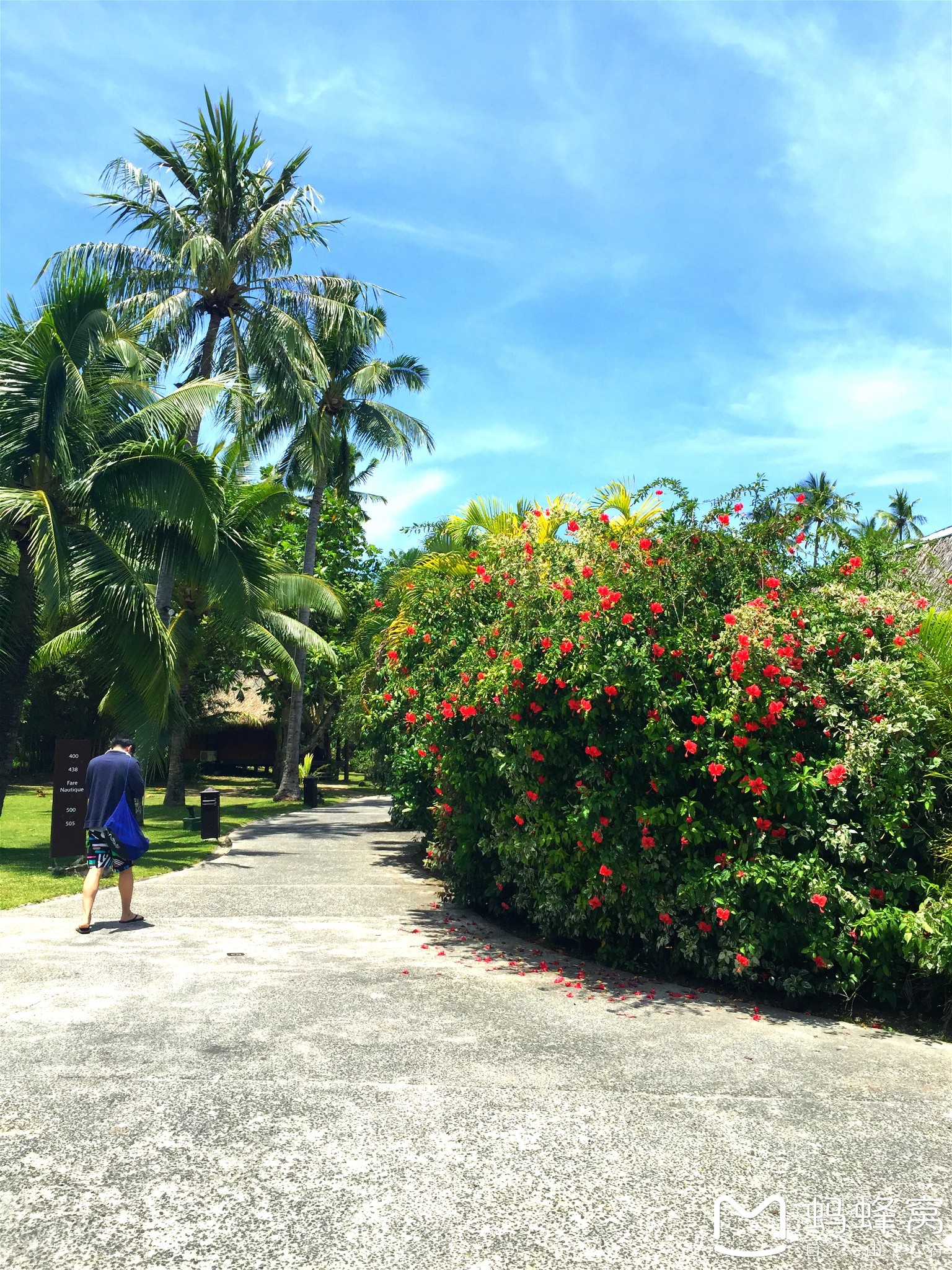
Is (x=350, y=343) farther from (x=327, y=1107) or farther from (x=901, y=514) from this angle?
(x=901, y=514)

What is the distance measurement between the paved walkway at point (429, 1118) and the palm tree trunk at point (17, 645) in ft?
21.0

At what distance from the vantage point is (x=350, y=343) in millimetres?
25578

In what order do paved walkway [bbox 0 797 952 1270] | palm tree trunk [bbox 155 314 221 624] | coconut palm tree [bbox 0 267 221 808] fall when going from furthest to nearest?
palm tree trunk [bbox 155 314 221 624], coconut palm tree [bbox 0 267 221 808], paved walkway [bbox 0 797 952 1270]

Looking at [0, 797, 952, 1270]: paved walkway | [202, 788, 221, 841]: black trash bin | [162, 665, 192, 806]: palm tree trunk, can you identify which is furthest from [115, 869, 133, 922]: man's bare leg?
[162, 665, 192, 806]: palm tree trunk

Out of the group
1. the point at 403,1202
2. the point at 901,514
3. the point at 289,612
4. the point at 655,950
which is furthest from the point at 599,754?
the point at 901,514

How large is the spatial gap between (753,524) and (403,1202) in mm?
5822

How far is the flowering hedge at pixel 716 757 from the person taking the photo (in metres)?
6.45

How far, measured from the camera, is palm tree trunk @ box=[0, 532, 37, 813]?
1345 centimetres

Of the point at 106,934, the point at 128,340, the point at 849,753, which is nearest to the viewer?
the point at 849,753

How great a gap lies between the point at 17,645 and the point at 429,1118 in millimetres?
11168

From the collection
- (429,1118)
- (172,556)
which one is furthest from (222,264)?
(429,1118)

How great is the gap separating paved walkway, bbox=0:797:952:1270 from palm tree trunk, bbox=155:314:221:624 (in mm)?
7793

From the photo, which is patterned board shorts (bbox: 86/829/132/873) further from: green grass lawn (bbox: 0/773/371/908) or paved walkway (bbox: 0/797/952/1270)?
green grass lawn (bbox: 0/773/371/908)

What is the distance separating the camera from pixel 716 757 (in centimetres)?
669
